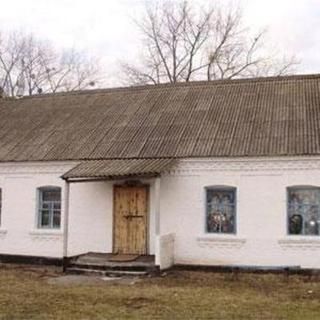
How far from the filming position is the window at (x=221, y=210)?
54.0 feet

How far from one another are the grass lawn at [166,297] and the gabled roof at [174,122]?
3.60m

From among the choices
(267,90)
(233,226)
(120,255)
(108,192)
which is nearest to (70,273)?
(120,255)

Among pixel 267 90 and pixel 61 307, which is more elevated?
pixel 267 90

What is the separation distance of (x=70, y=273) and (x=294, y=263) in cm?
598

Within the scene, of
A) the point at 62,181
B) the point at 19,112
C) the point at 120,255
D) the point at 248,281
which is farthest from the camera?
the point at 19,112

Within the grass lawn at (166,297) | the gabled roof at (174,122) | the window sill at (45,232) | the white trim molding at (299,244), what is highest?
the gabled roof at (174,122)

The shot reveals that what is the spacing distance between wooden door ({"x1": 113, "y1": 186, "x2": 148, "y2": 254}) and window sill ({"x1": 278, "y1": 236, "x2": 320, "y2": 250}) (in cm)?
393

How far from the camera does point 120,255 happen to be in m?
17.0

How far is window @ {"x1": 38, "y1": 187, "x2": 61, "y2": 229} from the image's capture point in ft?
60.6

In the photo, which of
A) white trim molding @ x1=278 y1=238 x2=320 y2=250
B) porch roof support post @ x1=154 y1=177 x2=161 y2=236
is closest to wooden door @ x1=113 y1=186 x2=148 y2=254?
porch roof support post @ x1=154 y1=177 x2=161 y2=236

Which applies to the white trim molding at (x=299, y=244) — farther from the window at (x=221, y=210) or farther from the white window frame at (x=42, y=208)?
the white window frame at (x=42, y=208)

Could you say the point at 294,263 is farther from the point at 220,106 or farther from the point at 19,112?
the point at 19,112

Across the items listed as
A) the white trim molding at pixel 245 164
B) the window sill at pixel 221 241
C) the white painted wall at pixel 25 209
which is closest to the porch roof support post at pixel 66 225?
the white painted wall at pixel 25 209

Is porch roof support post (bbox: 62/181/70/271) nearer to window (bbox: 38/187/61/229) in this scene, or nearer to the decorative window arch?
window (bbox: 38/187/61/229)
